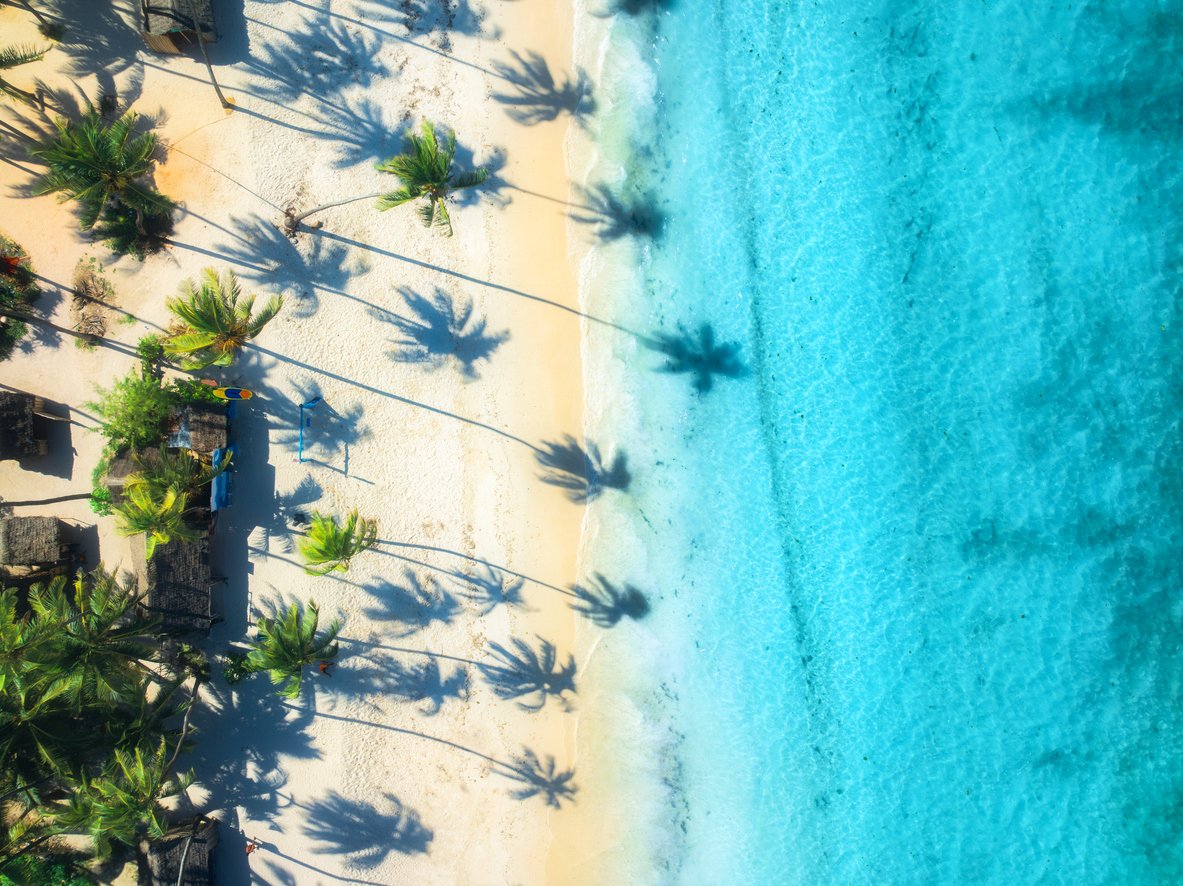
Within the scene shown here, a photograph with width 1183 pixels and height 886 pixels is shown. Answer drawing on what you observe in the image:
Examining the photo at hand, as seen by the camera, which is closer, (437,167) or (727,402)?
(437,167)

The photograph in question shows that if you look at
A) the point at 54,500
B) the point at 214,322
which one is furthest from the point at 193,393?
the point at 54,500

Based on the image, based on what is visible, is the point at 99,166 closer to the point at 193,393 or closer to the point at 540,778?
the point at 193,393

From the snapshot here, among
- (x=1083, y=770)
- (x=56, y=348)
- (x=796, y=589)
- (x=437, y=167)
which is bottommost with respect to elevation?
(x=1083, y=770)

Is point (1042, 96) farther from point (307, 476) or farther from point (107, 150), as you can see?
point (107, 150)

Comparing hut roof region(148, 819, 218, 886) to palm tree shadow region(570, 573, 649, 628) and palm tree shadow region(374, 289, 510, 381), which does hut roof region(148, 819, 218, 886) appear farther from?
palm tree shadow region(374, 289, 510, 381)

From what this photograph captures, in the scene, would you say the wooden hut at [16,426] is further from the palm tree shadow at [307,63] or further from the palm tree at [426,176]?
the palm tree at [426,176]

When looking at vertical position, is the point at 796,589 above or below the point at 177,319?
below

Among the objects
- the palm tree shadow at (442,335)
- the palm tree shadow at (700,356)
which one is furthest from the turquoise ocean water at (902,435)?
the palm tree shadow at (442,335)

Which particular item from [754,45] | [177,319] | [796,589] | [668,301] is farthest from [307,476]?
[754,45]
